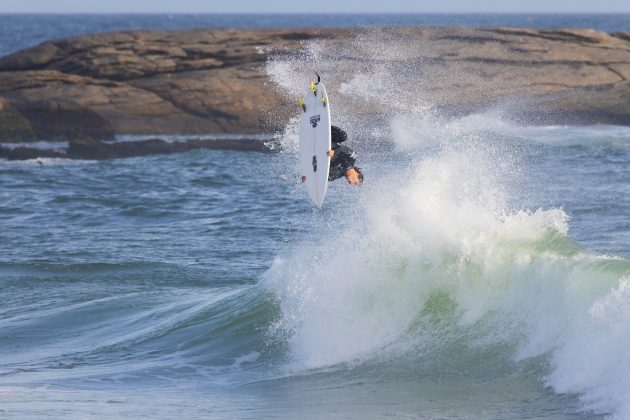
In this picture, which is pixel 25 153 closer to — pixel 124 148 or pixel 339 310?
pixel 124 148

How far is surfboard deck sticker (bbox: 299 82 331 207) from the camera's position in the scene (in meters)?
11.9

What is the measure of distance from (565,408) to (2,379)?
5653 mm

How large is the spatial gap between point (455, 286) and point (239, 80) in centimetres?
2036

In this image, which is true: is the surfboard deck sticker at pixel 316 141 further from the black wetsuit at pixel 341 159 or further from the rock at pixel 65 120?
the rock at pixel 65 120

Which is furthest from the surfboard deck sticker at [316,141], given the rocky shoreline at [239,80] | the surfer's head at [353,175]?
the rocky shoreline at [239,80]

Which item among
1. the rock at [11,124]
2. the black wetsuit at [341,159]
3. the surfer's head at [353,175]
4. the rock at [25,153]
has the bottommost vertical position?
the rock at [25,153]

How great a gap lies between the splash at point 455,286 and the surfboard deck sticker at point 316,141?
96 cm

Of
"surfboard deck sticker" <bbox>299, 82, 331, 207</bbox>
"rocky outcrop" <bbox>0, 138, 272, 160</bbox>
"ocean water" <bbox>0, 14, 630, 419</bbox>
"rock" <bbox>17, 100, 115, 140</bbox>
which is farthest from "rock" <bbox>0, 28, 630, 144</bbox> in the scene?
"surfboard deck sticker" <bbox>299, 82, 331, 207</bbox>

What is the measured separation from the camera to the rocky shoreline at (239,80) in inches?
1195

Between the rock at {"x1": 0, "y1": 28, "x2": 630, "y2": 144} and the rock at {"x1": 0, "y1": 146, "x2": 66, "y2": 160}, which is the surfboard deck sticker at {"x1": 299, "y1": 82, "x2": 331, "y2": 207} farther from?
the rock at {"x1": 0, "y1": 146, "x2": 66, "y2": 160}

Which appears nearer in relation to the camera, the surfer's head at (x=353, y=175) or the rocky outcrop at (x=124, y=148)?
the surfer's head at (x=353, y=175)

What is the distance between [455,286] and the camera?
11.7 meters

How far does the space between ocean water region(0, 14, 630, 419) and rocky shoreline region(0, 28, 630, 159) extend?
1032 cm

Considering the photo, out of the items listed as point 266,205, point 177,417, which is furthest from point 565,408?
point 266,205
